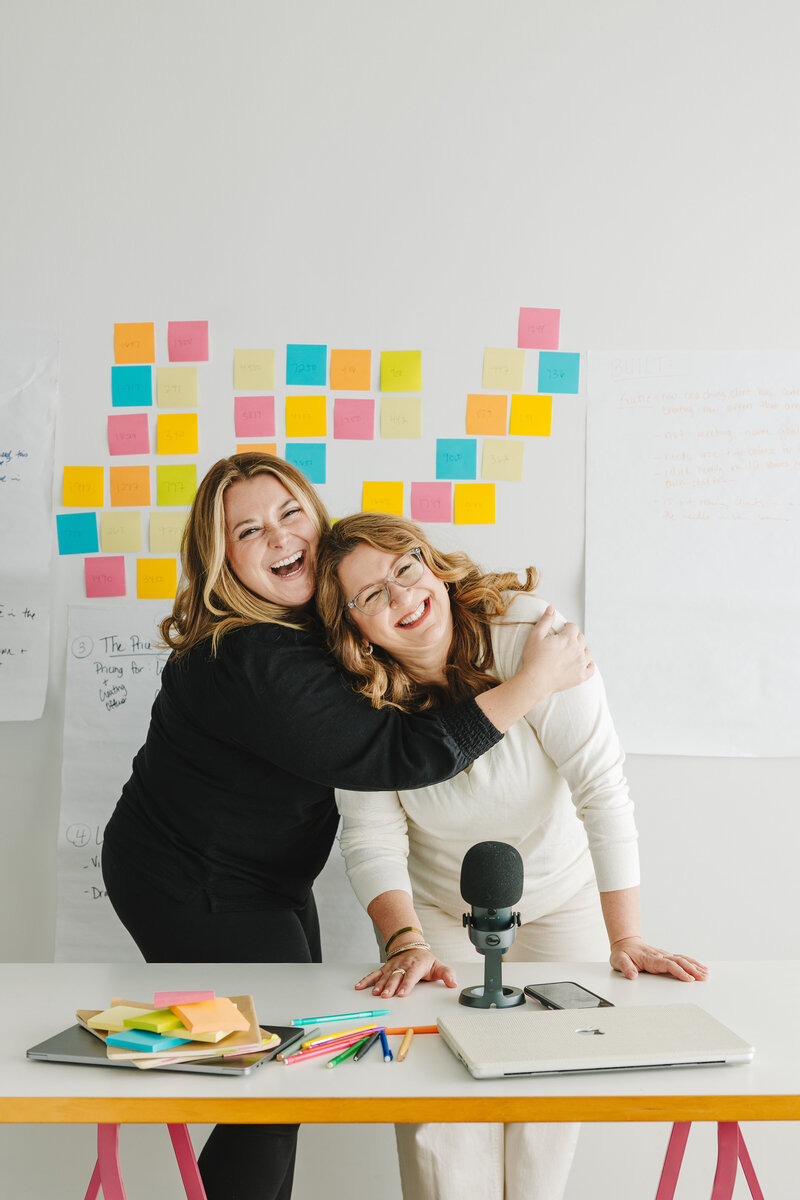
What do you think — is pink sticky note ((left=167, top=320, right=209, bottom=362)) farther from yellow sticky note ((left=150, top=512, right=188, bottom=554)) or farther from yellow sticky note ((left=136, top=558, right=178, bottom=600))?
yellow sticky note ((left=136, top=558, right=178, bottom=600))

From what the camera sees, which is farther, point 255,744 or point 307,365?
point 307,365

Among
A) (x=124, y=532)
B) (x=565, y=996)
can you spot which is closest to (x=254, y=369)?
(x=124, y=532)

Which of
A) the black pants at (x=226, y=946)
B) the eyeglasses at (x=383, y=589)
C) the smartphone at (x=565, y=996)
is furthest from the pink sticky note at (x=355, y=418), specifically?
the smartphone at (x=565, y=996)

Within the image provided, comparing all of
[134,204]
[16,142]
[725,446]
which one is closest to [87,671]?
[134,204]

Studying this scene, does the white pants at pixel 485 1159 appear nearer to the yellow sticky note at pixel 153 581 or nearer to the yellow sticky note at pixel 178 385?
the yellow sticky note at pixel 153 581

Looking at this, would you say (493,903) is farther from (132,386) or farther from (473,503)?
(132,386)

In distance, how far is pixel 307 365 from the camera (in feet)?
7.29

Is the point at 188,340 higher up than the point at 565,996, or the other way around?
the point at 188,340

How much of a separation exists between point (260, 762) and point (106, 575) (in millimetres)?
791

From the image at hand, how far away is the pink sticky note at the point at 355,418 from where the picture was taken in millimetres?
2213

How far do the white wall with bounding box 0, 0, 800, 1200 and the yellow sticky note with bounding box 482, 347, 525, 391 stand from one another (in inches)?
2.1

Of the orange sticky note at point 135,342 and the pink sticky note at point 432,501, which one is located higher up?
the orange sticky note at point 135,342

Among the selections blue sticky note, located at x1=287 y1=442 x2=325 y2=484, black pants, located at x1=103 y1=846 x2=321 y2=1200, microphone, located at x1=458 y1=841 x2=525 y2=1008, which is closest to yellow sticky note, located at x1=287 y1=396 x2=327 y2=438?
blue sticky note, located at x1=287 y1=442 x2=325 y2=484

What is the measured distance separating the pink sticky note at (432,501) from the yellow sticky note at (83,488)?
709 millimetres
